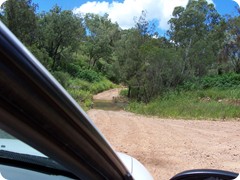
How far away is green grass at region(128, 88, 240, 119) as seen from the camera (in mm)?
11875

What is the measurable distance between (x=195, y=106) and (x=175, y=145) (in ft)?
22.2

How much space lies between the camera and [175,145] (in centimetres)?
650

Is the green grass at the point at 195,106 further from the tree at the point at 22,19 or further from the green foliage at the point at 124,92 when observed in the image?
the tree at the point at 22,19

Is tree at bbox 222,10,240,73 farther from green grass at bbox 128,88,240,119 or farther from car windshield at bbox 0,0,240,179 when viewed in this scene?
green grass at bbox 128,88,240,119

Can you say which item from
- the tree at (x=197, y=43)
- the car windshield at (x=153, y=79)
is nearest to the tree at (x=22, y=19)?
the car windshield at (x=153, y=79)

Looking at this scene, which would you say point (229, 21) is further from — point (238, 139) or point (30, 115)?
point (30, 115)

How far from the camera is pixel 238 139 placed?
7.41m

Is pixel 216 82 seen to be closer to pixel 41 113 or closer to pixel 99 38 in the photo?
A: pixel 99 38

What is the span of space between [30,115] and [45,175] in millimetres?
524

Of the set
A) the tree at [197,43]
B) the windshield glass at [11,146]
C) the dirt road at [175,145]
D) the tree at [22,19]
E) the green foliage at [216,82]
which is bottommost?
the dirt road at [175,145]

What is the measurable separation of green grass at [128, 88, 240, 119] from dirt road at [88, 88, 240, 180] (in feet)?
8.22

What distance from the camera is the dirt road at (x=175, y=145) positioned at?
5043 millimetres

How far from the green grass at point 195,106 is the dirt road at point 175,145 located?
2505mm

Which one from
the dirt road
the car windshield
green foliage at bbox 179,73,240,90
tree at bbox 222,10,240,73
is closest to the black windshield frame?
the car windshield
